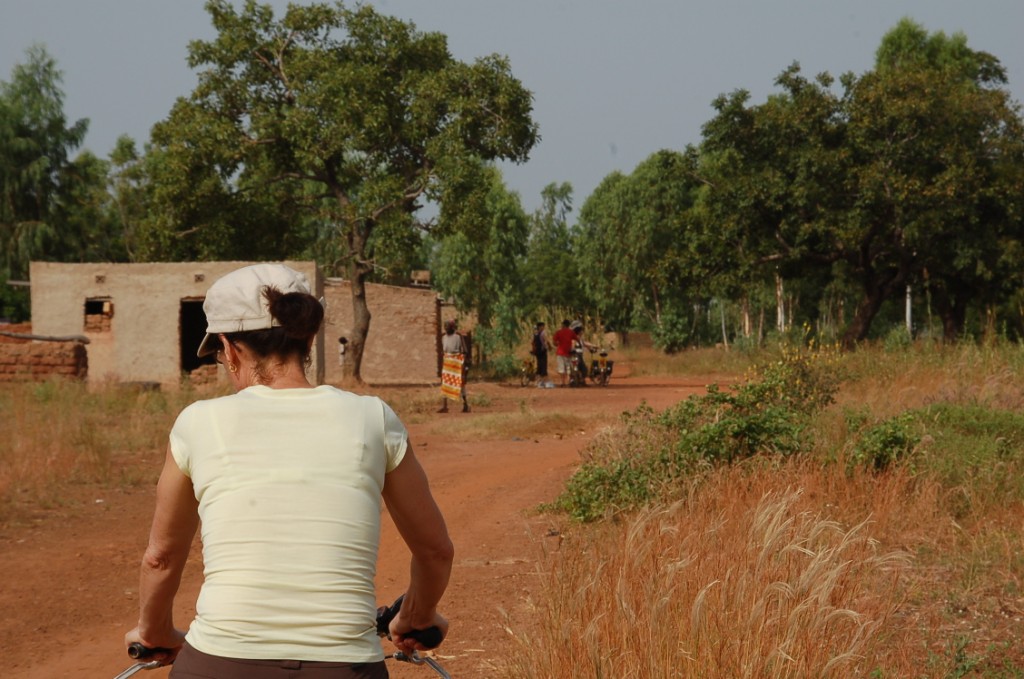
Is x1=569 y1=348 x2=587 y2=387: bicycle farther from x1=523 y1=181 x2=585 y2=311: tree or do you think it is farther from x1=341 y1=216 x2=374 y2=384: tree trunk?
x1=523 y1=181 x2=585 y2=311: tree

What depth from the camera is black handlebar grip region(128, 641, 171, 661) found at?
104 inches

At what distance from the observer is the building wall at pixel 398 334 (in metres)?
28.3

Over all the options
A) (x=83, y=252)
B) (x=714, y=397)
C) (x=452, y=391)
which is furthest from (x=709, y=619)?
(x=83, y=252)

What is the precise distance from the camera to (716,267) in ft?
102

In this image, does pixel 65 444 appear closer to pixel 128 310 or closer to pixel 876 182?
pixel 128 310

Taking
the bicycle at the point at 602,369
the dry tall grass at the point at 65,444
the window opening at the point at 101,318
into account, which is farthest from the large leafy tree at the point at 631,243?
the dry tall grass at the point at 65,444

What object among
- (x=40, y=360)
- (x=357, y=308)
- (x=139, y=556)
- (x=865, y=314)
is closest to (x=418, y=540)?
(x=139, y=556)

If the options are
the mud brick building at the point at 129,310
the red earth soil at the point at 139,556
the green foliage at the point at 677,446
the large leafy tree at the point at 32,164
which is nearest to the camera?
the red earth soil at the point at 139,556

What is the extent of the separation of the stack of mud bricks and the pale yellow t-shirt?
18014 millimetres

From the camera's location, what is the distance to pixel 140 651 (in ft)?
8.74

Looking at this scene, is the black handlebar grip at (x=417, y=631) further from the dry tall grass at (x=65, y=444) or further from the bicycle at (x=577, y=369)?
the bicycle at (x=577, y=369)

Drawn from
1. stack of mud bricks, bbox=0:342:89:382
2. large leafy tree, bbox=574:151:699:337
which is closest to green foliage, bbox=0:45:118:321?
large leafy tree, bbox=574:151:699:337

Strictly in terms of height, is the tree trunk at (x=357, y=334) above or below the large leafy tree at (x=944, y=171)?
below

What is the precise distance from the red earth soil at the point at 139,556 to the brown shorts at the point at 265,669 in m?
2.29
